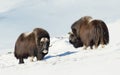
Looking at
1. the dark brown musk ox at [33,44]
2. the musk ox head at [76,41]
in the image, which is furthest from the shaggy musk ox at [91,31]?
the dark brown musk ox at [33,44]

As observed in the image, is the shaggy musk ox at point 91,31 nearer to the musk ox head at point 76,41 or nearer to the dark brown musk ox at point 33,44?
the musk ox head at point 76,41

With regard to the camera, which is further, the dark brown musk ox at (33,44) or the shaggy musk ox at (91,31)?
the dark brown musk ox at (33,44)

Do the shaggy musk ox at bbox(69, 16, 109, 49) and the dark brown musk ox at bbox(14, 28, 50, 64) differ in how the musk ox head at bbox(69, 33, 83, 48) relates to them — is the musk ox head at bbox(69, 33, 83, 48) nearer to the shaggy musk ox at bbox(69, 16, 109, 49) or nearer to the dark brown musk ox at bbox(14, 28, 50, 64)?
the shaggy musk ox at bbox(69, 16, 109, 49)

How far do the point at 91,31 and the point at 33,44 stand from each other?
9.38 ft

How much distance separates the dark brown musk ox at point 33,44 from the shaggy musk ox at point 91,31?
1.82 metres

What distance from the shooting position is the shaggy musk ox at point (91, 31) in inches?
769

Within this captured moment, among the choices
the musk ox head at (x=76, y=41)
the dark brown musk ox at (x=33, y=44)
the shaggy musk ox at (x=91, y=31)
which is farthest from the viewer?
the musk ox head at (x=76, y=41)

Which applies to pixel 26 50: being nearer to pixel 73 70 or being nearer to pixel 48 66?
pixel 48 66

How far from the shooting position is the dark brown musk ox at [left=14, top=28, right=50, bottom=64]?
777 inches

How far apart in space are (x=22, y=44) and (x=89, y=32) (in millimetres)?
3468

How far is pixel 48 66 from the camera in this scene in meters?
11.0

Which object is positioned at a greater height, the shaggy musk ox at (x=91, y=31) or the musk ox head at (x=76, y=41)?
the shaggy musk ox at (x=91, y=31)

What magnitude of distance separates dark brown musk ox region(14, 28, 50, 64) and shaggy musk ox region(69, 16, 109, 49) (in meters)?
1.82

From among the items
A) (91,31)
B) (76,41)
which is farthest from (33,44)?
(76,41)
